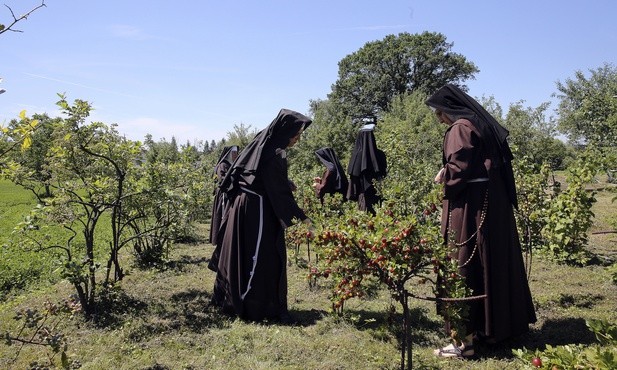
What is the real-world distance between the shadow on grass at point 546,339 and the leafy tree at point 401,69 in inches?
1338

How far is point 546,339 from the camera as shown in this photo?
415cm

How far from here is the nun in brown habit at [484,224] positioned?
379cm

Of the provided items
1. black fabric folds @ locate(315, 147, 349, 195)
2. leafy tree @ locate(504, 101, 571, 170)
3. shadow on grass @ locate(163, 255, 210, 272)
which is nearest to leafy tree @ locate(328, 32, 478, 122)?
leafy tree @ locate(504, 101, 571, 170)

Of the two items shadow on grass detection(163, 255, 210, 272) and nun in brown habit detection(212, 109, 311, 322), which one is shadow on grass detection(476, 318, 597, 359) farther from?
shadow on grass detection(163, 255, 210, 272)

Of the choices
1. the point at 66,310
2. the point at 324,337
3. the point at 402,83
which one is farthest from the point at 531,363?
the point at 402,83

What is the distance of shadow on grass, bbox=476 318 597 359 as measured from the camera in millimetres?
3889

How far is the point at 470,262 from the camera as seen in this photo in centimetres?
384

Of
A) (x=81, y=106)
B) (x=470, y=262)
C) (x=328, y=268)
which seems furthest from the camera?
(x=81, y=106)

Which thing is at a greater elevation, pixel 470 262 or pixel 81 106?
pixel 81 106

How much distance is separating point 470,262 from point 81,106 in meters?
4.18

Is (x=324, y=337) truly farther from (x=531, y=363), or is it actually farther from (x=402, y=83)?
(x=402, y=83)

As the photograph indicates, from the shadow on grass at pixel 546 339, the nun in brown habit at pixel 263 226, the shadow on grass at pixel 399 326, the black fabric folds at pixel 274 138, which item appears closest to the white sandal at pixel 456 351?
the shadow on grass at pixel 546 339

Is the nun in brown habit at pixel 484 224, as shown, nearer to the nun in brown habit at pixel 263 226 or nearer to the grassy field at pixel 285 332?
the grassy field at pixel 285 332

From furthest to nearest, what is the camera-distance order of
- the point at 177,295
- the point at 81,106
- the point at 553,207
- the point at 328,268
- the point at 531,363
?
the point at 553,207, the point at 177,295, the point at 81,106, the point at 328,268, the point at 531,363
